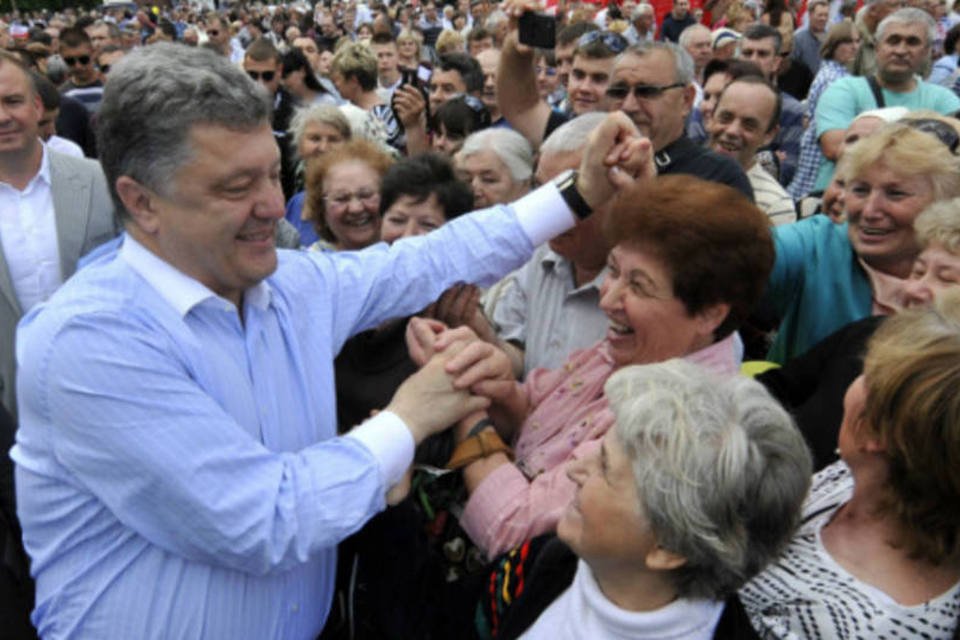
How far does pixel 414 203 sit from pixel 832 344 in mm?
1473

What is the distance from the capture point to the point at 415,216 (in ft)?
9.62

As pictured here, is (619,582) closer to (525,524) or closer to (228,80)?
(525,524)

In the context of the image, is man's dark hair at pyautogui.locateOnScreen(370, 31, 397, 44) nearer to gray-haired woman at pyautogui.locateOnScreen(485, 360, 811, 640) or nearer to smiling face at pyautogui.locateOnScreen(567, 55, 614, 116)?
smiling face at pyautogui.locateOnScreen(567, 55, 614, 116)

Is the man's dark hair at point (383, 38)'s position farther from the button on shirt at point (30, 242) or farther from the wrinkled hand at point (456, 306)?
the wrinkled hand at point (456, 306)

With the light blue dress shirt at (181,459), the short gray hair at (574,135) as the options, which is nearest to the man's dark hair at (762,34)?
the short gray hair at (574,135)

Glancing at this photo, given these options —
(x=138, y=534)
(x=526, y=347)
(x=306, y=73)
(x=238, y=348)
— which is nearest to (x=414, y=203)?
(x=526, y=347)

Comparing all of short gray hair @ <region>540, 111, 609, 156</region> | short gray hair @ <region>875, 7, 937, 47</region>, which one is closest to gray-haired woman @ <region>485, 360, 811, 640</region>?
short gray hair @ <region>540, 111, 609, 156</region>

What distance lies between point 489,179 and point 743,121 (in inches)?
62.5

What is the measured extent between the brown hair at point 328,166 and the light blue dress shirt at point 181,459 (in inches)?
66.7

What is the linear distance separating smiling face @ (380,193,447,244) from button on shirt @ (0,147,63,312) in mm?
1669

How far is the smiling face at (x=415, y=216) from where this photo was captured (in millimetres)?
2926

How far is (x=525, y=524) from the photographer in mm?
1836

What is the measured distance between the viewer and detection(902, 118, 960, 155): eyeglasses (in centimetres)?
291

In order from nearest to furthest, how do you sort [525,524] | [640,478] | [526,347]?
[640,478]
[525,524]
[526,347]
